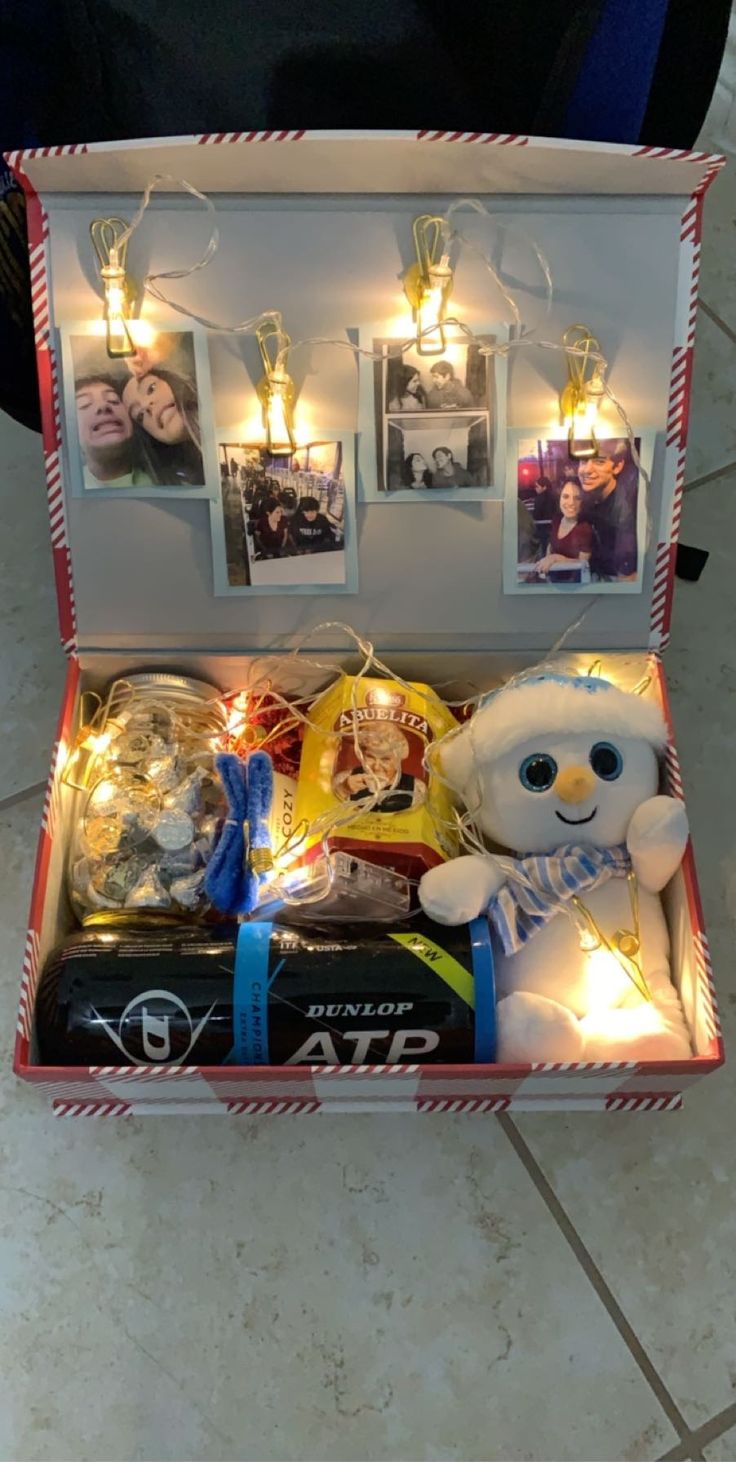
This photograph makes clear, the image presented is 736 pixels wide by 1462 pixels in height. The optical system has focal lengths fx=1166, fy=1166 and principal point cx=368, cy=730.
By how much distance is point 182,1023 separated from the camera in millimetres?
738

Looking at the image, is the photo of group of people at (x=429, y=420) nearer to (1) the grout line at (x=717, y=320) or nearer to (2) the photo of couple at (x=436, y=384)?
(2) the photo of couple at (x=436, y=384)

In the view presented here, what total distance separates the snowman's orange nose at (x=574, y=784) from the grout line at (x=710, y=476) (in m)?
0.52

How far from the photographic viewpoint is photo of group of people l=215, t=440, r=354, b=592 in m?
0.88

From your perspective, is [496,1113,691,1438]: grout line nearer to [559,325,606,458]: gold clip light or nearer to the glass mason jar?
the glass mason jar

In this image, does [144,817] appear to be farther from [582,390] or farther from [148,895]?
[582,390]

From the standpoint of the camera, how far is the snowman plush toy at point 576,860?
79cm

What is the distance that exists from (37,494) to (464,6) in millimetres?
600

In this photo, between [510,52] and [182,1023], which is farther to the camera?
[510,52]

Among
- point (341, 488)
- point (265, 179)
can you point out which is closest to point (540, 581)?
point (341, 488)

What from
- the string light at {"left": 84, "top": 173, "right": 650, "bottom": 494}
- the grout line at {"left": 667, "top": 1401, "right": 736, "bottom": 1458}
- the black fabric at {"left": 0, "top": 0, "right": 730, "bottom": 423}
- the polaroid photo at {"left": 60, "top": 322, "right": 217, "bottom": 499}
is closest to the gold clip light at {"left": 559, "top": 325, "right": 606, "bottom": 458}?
the string light at {"left": 84, "top": 173, "right": 650, "bottom": 494}

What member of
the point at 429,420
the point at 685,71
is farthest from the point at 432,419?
the point at 685,71

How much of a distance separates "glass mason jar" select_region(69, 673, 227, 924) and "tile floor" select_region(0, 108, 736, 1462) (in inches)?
7.2

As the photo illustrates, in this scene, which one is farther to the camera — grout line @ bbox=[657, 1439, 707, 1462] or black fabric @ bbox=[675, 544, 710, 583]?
black fabric @ bbox=[675, 544, 710, 583]

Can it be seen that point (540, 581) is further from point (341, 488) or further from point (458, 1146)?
point (458, 1146)
